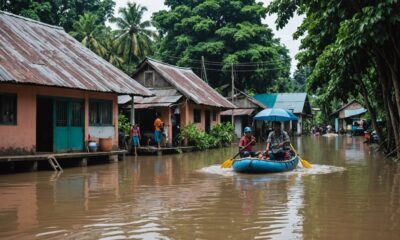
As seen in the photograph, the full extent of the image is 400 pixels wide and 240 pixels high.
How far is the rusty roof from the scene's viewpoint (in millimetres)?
28161

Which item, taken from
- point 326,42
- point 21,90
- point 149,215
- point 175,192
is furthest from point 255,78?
point 149,215

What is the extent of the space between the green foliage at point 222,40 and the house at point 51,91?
2361 cm

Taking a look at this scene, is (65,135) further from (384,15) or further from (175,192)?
(384,15)

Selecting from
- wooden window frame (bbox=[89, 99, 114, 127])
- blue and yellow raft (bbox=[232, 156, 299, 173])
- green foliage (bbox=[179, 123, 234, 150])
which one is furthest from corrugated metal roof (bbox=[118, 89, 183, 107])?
blue and yellow raft (bbox=[232, 156, 299, 173])

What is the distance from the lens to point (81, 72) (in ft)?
61.8

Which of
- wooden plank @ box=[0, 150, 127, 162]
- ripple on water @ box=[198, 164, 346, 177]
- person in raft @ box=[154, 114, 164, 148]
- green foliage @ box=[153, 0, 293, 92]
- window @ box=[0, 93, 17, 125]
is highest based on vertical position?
green foliage @ box=[153, 0, 293, 92]

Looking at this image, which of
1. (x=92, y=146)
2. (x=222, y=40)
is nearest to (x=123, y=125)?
(x=92, y=146)

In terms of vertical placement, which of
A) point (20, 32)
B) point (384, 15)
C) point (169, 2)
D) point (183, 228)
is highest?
point (169, 2)

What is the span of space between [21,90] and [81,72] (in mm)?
3085

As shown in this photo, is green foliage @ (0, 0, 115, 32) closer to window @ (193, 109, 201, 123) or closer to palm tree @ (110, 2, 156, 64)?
palm tree @ (110, 2, 156, 64)

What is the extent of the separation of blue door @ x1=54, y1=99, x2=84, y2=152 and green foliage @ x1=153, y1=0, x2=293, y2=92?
2571 cm

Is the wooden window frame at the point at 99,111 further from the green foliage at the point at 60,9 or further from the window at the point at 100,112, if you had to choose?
the green foliage at the point at 60,9

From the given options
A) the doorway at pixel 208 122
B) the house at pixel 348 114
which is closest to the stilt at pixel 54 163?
the doorway at pixel 208 122

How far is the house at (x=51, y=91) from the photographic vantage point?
15891mm
